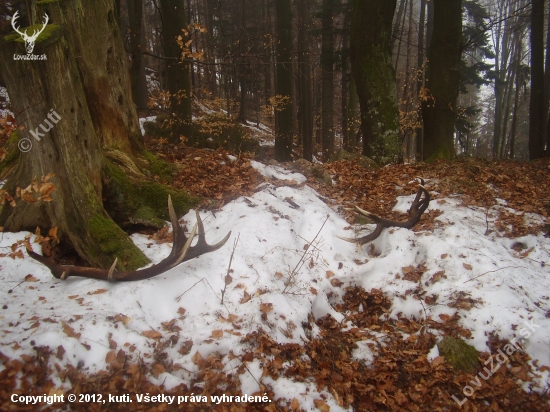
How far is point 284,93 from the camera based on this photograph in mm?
11938

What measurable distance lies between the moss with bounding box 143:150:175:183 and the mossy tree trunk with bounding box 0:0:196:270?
0.82 meters

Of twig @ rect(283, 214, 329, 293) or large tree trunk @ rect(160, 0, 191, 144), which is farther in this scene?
large tree trunk @ rect(160, 0, 191, 144)

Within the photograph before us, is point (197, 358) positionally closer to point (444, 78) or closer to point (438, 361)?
point (438, 361)

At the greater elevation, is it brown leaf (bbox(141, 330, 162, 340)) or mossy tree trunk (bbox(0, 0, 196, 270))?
mossy tree trunk (bbox(0, 0, 196, 270))

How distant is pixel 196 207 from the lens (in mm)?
5492

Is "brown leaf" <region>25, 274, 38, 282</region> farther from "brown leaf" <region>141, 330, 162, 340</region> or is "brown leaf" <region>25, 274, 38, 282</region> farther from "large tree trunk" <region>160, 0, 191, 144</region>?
"large tree trunk" <region>160, 0, 191, 144</region>

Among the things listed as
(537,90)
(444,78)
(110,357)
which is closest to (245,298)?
(110,357)

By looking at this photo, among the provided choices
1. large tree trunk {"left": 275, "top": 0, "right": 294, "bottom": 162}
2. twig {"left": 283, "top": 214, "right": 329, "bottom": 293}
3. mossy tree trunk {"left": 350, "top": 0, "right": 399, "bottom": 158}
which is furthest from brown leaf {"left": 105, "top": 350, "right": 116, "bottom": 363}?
large tree trunk {"left": 275, "top": 0, "right": 294, "bottom": 162}

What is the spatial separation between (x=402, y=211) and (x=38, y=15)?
575 cm

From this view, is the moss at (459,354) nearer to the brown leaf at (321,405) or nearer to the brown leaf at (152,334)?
the brown leaf at (321,405)

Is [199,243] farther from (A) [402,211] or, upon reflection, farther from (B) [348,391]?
(A) [402,211]

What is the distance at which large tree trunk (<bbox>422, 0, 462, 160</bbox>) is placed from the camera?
28.6ft

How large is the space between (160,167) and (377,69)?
5544 mm

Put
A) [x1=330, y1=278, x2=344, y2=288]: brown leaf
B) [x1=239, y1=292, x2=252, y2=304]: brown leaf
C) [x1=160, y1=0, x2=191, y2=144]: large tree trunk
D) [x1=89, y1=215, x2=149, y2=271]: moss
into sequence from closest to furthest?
[x1=239, y1=292, x2=252, y2=304]: brown leaf < [x1=89, y1=215, x2=149, y2=271]: moss < [x1=330, y1=278, x2=344, y2=288]: brown leaf < [x1=160, y1=0, x2=191, y2=144]: large tree trunk
